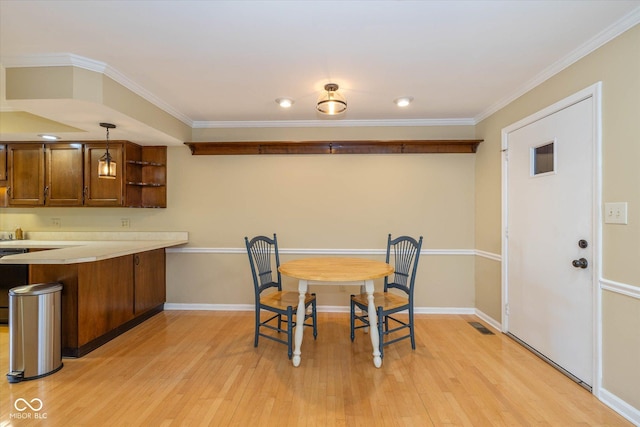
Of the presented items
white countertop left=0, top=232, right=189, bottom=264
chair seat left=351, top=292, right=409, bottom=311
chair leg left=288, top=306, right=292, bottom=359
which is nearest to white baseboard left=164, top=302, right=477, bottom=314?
white countertop left=0, top=232, right=189, bottom=264

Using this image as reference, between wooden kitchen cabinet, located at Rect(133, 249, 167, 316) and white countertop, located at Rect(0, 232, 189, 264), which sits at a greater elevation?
white countertop, located at Rect(0, 232, 189, 264)

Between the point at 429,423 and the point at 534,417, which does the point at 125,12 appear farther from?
the point at 534,417

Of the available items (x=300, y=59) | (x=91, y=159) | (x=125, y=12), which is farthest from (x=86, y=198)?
(x=300, y=59)

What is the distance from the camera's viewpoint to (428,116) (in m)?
3.57

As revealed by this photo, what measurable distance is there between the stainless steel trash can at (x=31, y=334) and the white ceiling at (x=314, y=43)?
4.95 feet

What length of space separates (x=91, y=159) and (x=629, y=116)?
4855 mm

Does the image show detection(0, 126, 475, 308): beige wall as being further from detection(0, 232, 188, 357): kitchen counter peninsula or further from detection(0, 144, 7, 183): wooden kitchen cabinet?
detection(0, 144, 7, 183): wooden kitchen cabinet

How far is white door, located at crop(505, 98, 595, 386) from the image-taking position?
6.88 ft

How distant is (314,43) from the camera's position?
6.68 ft

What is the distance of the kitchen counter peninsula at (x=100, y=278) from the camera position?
250 centimetres

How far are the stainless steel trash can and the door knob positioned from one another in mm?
3969

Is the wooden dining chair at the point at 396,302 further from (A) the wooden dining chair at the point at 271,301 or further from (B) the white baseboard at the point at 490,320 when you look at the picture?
(B) the white baseboard at the point at 490,320

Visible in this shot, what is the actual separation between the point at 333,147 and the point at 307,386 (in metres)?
2.56

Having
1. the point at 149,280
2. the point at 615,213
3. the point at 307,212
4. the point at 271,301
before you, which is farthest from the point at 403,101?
the point at 149,280
